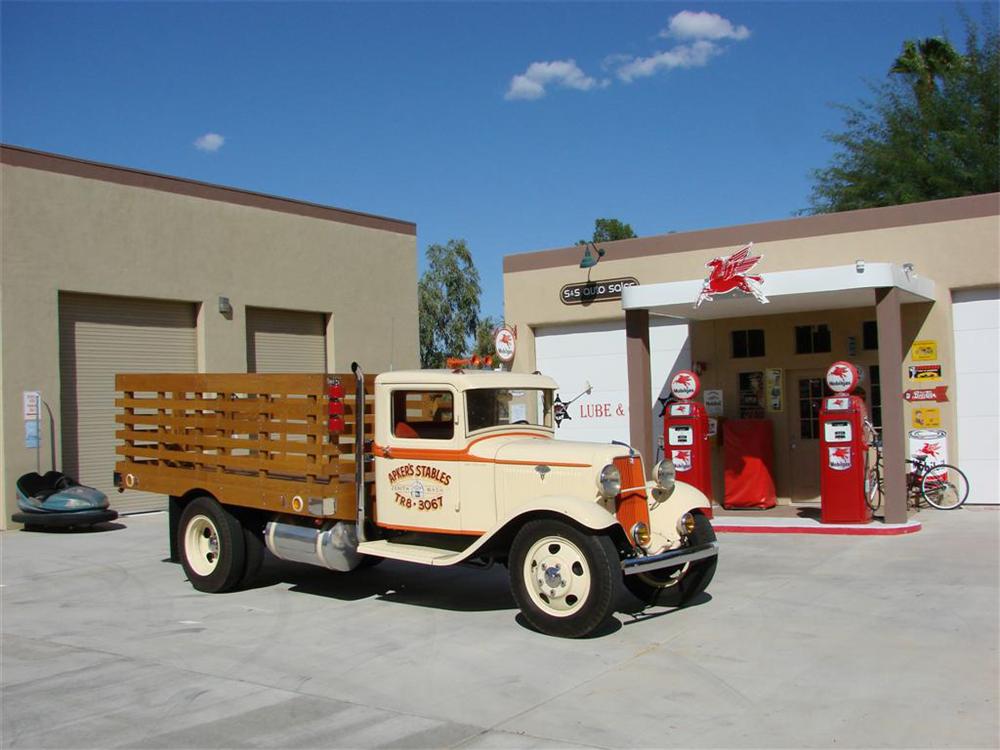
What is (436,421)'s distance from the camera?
26.7 ft

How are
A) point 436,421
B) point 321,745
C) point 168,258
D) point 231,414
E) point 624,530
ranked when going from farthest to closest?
point 168,258 < point 231,414 < point 436,421 < point 624,530 < point 321,745

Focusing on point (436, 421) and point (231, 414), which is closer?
point (436, 421)

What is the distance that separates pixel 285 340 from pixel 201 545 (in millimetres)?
10732

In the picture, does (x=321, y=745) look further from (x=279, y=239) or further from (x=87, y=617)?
(x=279, y=239)

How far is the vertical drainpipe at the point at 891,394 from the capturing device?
463 inches

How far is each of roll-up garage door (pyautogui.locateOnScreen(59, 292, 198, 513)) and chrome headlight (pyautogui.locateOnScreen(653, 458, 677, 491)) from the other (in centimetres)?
1114

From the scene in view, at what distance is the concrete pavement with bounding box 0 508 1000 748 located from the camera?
203 inches

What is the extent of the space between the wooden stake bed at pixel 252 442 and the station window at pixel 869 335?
8311 millimetres

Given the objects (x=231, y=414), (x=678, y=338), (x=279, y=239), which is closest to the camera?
(x=231, y=414)

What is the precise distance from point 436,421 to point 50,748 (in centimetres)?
392

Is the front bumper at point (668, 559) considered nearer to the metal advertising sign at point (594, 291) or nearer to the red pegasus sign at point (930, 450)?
the red pegasus sign at point (930, 450)

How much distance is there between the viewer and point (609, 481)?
7172mm

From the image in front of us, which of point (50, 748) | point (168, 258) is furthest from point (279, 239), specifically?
point (50, 748)

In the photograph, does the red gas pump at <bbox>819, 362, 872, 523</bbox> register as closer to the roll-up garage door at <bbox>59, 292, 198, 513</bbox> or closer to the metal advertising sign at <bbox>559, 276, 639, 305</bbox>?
the metal advertising sign at <bbox>559, 276, 639, 305</bbox>
